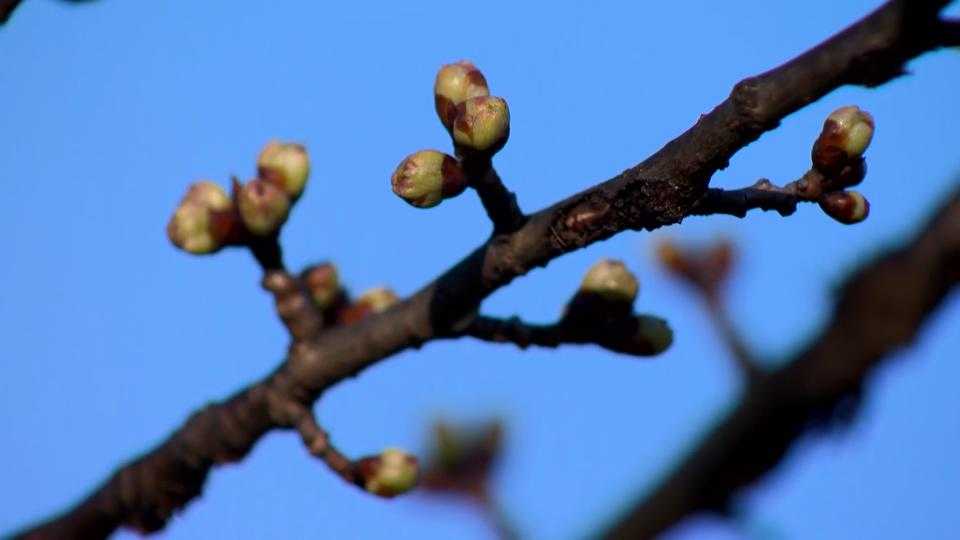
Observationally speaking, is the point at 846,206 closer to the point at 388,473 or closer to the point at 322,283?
the point at 388,473

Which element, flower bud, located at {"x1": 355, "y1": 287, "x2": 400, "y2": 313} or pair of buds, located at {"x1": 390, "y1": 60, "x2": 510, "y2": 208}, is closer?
pair of buds, located at {"x1": 390, "y1": 60, "x2": 510, "y2": 208}

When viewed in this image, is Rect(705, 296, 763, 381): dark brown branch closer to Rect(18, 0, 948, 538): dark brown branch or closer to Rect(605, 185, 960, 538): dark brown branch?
Rect(605, 185, 960, 538): dark brown branch

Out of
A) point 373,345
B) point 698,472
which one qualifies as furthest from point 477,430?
point 698,472

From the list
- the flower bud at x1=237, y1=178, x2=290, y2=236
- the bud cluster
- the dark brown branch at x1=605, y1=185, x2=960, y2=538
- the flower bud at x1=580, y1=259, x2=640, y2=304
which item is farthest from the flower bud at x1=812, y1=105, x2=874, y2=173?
the flower bud at x1=237, y1=178, x2=290, y2=236

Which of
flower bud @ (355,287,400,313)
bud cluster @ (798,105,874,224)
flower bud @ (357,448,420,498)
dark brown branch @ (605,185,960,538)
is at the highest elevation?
flower bud @ (355,287,400,313)

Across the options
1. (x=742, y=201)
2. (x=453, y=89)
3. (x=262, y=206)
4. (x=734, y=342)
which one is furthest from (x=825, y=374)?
(x=262, y=206)

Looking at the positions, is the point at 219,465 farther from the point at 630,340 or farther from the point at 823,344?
the point at 823,344

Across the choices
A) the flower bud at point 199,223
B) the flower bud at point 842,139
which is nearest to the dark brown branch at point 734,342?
the flower bud at point 842,139
